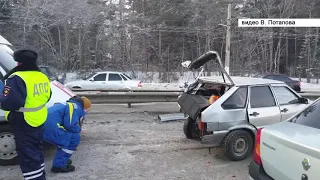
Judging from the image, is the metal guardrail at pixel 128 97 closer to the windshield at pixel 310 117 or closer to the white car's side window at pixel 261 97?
the white car's side window at pixel 261 97

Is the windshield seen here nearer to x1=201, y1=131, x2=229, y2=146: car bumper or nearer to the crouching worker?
x1=201, y1=131, x2=229, y2=146: car bumper

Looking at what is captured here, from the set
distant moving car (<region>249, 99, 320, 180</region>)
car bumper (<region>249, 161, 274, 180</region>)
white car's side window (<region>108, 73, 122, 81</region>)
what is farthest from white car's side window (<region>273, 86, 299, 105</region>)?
white car's side window (<region>108, 73, 122, 81</region>)

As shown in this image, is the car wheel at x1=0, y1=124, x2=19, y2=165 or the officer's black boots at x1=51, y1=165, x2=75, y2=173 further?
the car wheel at x1=0, y1=124, x2=19, y2=165

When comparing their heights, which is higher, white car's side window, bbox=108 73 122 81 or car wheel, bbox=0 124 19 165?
white car's side window, bbox=108 73 122 81

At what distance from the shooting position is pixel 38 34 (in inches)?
1186

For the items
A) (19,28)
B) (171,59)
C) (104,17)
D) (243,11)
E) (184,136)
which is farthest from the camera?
(243,11)

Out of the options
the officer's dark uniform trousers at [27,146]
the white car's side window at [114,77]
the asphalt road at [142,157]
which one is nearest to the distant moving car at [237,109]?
the asphalt road at [142,157]

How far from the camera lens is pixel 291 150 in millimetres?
2672

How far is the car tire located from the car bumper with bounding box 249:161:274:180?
A: 2.09m

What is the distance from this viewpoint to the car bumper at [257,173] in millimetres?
3071

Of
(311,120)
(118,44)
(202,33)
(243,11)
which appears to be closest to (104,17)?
(118,44)

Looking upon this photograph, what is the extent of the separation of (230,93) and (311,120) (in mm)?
2440

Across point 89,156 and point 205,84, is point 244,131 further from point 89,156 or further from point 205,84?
point 89,156

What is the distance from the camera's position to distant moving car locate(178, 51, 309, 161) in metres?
5.39
